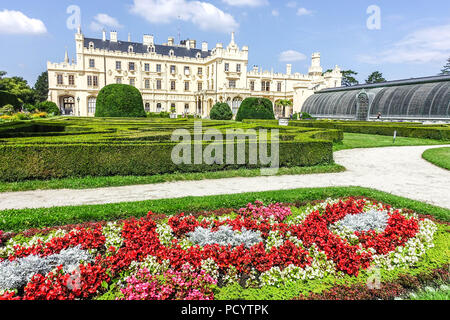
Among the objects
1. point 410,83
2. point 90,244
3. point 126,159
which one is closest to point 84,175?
point 126,159

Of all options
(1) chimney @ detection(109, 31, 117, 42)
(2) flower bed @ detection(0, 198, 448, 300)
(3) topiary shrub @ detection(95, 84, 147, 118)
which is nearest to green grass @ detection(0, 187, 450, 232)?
(2) flower bed @ detection(0, 198, 448, 300)

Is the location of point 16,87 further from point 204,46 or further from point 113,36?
point 204,46

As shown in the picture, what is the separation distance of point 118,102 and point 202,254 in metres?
25.5

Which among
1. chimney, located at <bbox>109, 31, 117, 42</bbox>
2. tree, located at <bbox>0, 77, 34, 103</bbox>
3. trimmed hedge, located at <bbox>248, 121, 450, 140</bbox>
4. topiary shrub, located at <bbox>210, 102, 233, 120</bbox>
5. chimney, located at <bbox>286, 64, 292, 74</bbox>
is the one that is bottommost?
trimmed hedge, located at <bbox>248, 121, 450, 140</bbox>

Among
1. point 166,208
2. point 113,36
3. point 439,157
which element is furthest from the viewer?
point 113,36

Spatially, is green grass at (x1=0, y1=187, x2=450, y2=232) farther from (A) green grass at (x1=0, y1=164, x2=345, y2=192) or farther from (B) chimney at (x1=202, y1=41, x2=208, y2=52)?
(B) chimney at (x1=202, y1=41, x2=208, y2=52)

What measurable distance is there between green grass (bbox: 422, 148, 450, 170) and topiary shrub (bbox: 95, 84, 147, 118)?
23.1 m

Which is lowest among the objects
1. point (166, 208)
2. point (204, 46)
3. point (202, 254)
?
point (202, 254)

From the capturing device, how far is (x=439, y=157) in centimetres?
1220

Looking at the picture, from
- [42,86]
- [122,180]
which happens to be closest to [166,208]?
[122,180]

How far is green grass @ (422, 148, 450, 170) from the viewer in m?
10.9

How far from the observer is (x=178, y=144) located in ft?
29.7

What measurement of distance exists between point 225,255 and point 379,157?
11.4 meters

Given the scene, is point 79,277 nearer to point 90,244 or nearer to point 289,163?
point 90,244
